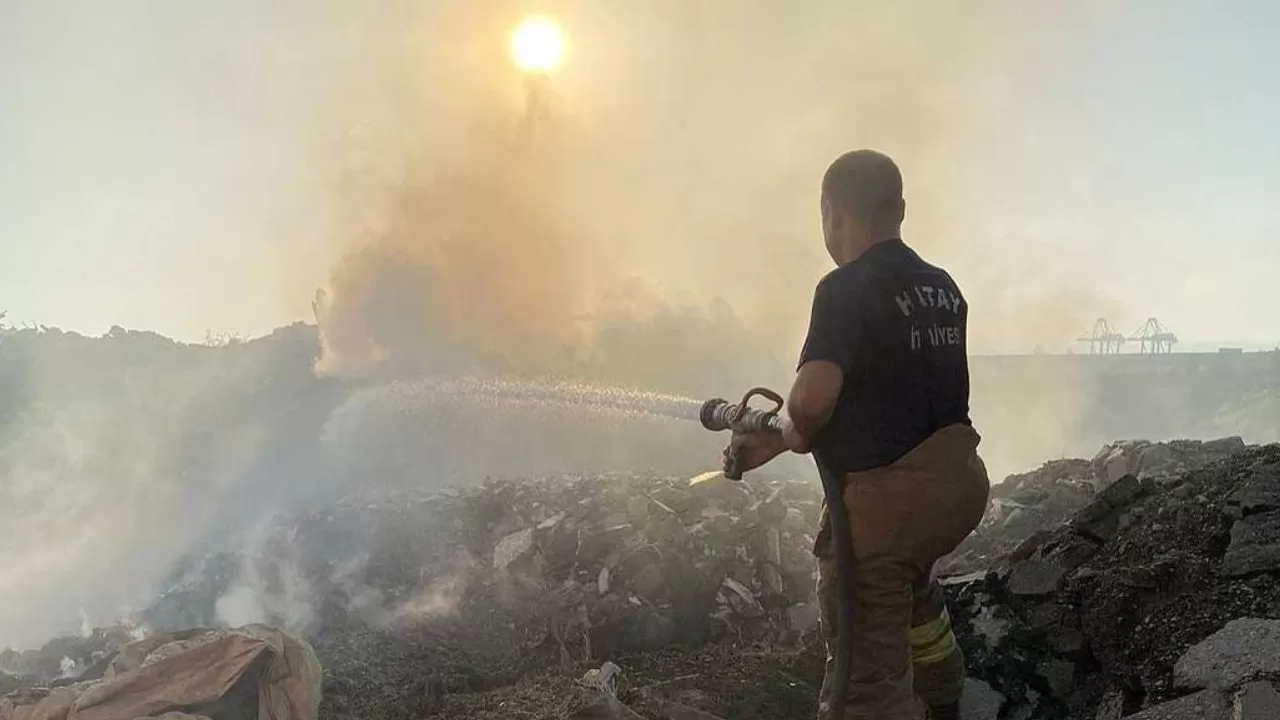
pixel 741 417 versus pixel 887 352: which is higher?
pixel 887 352

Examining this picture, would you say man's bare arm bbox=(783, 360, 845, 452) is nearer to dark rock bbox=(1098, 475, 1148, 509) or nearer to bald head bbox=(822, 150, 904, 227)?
bald head bbox=(822, 150, 904, 227)

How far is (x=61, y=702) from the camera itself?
4344mm

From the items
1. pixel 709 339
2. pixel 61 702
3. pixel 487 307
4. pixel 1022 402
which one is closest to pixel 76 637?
pixel 61 702

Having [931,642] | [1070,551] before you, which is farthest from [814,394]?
[1070,551]

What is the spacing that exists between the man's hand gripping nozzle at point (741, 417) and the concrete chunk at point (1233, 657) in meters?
1.69

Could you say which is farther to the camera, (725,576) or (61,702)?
(725,576)

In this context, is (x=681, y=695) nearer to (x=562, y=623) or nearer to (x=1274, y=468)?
(x=562, y=623)

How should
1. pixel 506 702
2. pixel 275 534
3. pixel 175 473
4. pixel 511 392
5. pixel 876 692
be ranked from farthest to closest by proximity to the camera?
pixel 511 392
pixel 175 473
pixel 275 534
pixel 506 702
pixel 876 692

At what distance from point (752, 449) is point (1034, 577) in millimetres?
2264

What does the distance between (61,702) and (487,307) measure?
12.7 meters

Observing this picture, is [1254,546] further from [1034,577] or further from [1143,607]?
[1034,577]

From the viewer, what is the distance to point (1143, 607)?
3498 millimetres

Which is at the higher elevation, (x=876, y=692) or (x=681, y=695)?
(x=876, y=692)

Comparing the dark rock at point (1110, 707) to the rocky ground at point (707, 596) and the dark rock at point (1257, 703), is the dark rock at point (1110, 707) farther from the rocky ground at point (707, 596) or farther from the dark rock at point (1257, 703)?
the dark rock at point (1257, 703)
